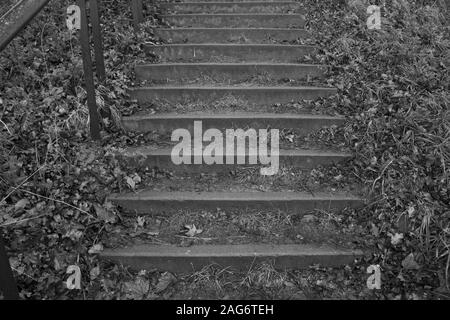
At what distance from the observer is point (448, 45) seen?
4141 millimetres

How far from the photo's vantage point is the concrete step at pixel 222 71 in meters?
3.79

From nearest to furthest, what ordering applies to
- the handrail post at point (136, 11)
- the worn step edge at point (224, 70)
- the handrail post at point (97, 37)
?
the handrail post at point (97, 37) < the worn step edge at point (224, 70) < the handrail post at point (136, 11)

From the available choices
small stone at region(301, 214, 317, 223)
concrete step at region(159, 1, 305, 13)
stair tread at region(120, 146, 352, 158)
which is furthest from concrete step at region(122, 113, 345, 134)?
concrete step at region(159, 1, 305, 13)

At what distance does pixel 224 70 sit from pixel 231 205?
6.12ft

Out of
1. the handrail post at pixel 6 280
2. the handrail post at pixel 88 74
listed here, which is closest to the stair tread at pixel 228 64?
the handrail post at pixel 88 74

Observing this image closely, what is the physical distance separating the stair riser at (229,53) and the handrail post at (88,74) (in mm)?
1366

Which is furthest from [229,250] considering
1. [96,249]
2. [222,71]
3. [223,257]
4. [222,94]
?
[222,71]

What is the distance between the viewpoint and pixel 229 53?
4137 millimetres

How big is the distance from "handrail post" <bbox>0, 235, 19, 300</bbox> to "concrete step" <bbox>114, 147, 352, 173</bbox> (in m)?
1.21

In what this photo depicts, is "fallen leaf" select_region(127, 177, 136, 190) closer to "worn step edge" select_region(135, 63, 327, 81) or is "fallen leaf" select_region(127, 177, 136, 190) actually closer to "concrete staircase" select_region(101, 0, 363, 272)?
"concrete staircase" select_region(101, 0, 363, 272)

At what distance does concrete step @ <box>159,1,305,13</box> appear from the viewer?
5.04 m

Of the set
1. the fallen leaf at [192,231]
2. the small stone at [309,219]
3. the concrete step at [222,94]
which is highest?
the concrete step at [222,94]

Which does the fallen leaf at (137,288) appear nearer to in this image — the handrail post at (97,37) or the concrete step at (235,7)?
the handrail post at (97,37)

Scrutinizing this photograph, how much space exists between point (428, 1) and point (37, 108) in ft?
20.0
